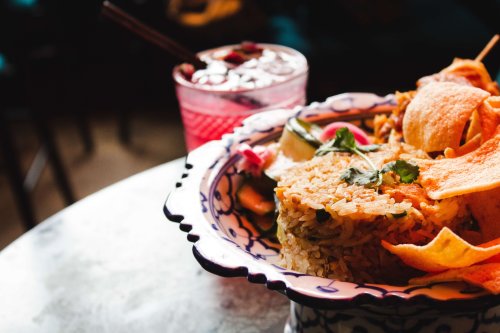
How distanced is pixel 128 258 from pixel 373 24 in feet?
8.34

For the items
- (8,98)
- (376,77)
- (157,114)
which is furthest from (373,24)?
(8,98)

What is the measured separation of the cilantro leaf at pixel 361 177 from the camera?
0.69m

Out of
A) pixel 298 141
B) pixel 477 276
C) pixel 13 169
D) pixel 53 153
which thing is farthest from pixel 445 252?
pixel 53 153

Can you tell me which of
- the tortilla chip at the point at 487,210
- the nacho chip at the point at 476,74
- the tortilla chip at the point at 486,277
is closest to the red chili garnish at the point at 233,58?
the nacho chip at the point at 476,74

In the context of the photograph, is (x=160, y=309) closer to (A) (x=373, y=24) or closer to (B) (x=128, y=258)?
(B) (x=128, y=258)

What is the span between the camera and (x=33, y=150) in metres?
3.31

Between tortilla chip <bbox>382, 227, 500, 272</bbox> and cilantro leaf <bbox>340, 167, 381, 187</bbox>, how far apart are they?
0.11 metres

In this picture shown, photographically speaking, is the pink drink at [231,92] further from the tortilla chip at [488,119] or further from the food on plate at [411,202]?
the tortilla chip at [488,119]

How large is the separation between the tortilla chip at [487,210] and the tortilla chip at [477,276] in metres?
0.10

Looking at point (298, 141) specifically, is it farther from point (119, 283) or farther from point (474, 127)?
point (119, 283)

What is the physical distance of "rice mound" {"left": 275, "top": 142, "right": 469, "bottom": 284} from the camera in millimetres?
638

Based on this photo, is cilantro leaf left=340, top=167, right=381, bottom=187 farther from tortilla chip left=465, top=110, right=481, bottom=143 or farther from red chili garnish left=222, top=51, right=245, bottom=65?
red chili garnish left=222, top=51, right=245, bottom=65

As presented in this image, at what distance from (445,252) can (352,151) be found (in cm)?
25

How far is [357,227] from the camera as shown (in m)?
0.64
